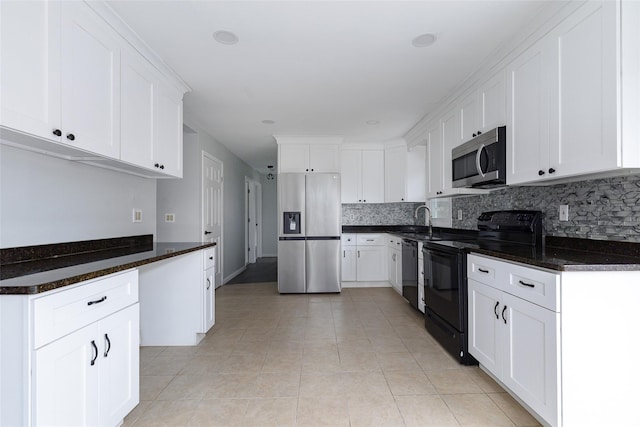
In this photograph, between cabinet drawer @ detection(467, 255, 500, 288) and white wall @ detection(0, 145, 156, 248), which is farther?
cabinet drawer @ detection(467, 255, 500, 288)

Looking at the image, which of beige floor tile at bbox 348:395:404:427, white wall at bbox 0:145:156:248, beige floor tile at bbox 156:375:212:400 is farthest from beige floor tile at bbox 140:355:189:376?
beige floor tile at bbox 348:395:404:427

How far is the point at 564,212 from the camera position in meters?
2.21

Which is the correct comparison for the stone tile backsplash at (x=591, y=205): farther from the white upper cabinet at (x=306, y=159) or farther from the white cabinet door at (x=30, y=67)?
the white cabinet door at (x=30, y=67)

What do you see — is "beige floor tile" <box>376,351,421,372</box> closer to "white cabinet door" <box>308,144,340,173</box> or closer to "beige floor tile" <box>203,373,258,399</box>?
"beige floor tile" <box>203,373,258,399</box>

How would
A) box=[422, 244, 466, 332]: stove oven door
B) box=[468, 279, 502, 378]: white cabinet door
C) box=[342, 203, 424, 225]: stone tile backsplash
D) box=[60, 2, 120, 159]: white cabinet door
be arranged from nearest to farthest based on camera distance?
box=[60, 2, 120, 159]: white cabinet door, box=[468, 279, 502, 378]: white cabinet door, box=[422, 244, 466, 332]: stove oven door, box=[342, 203, 424, 225]: stone tile backsplash

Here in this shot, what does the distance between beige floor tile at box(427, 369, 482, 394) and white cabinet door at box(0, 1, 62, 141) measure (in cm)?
263

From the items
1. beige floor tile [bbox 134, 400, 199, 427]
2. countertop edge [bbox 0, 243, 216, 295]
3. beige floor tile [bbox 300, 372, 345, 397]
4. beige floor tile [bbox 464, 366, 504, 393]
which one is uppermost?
countertop edge [bbox 0, 243, 216, 295]

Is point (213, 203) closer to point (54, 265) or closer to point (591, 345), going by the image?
point (54, 265)

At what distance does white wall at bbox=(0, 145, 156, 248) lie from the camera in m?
1.64

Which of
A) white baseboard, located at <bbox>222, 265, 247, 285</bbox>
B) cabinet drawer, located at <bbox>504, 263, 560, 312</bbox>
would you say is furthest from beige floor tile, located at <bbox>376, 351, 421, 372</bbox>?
white baseboard, located at <bbox>222, 265, 247, 285</bbox>

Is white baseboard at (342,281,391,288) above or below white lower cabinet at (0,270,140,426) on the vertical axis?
below

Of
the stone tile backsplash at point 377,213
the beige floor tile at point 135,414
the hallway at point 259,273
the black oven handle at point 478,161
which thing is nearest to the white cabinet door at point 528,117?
the black oven handle at point 478,161

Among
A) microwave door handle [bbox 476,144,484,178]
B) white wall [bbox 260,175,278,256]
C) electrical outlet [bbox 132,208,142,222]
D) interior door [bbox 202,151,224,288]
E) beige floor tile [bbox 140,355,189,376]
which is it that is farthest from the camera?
white wall [bbox 260,175,278,256]

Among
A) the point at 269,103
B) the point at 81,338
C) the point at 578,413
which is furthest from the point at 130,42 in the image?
the point at 578,413
